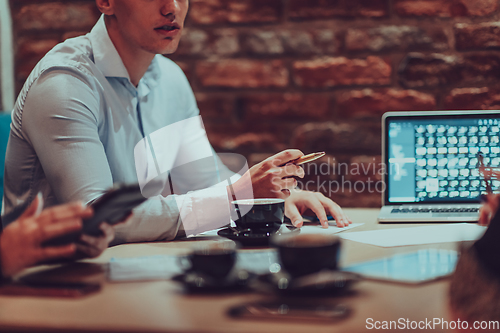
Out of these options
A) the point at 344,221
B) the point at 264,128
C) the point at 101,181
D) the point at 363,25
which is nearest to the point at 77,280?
the point at 101,181

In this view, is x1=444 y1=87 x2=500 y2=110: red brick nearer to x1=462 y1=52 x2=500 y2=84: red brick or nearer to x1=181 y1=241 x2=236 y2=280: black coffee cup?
x1=462 y1=52 x2=500 y2=84: red brick

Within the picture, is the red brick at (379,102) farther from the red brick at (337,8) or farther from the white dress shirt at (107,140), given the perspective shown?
the white dress shirt at (107,140)

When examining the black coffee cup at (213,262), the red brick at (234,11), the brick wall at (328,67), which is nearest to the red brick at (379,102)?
the brick wall at (328,67)

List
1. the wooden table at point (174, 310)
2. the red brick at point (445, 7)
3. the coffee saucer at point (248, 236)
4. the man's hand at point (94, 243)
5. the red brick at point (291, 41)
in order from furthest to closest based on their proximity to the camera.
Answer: the red brick at point (291, 41), the red brick at point (445, 7), the coffee saucer at point (248, 236), the man's hand at point (94, 243), the wooden table at point (174, 310)

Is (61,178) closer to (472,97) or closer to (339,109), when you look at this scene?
(339,109)

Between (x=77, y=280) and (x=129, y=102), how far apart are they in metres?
0.71

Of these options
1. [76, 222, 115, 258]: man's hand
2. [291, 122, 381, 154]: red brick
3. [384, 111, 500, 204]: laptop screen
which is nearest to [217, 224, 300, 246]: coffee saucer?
[76, 222, 115, 258]: man's hand

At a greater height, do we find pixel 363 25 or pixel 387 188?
pixel 363 25

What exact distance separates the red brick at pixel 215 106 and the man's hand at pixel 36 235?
4.32 feet

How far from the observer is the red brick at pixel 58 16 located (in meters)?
2.02

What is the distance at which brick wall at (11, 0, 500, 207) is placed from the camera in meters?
1.81

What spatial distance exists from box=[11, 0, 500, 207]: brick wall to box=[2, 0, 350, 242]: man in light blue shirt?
0.42 meters

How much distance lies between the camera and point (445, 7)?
179cm

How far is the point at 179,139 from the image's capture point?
1546mm
